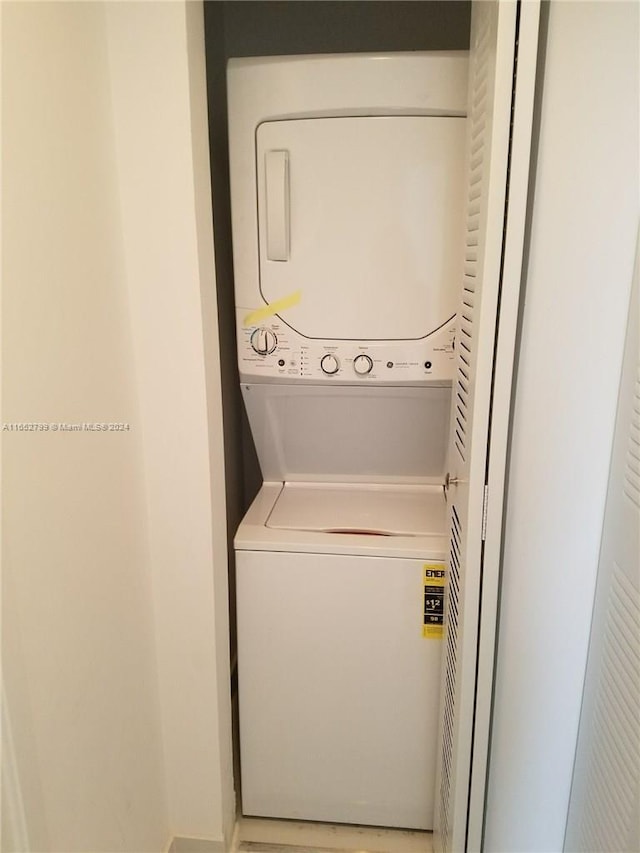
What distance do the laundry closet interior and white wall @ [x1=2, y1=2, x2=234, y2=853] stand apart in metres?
0.18

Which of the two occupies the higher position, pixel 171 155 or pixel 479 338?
pixel 171 155

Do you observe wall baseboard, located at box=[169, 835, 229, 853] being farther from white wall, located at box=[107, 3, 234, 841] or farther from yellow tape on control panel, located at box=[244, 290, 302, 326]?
yellow tape on control panel, located at box=[244, 290, 302, 326]

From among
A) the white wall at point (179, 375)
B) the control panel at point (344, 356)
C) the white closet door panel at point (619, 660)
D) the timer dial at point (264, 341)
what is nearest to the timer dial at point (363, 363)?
the control panel at point (344, 356)

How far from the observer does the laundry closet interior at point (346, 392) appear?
132cm

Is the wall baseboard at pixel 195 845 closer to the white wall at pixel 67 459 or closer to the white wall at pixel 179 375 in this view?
the white wall at pixel 179 375

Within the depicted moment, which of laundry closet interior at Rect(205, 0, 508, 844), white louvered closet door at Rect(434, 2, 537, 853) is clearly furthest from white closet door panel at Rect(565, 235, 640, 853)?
laundry closet interior at Rect(205, 0, 508, 844)

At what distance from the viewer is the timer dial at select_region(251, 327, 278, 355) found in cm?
146

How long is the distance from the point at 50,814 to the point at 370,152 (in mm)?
1372

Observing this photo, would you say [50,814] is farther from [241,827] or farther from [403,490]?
[403,490]

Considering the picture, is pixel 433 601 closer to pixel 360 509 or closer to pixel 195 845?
pixel 360 509

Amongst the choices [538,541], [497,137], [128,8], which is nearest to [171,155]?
[128,8]

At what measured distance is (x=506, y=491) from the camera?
104 centimetres

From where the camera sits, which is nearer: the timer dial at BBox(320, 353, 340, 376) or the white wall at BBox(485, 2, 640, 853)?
the white wall at BBox(485, 2, 640, 853)

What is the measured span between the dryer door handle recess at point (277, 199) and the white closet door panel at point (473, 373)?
1.31 feet
